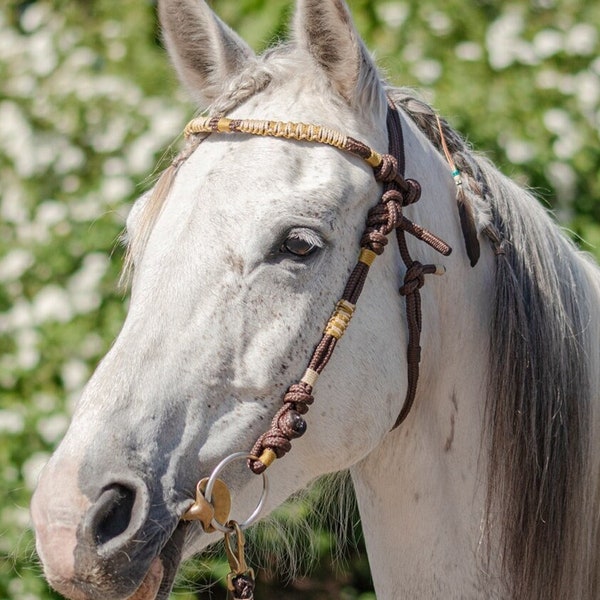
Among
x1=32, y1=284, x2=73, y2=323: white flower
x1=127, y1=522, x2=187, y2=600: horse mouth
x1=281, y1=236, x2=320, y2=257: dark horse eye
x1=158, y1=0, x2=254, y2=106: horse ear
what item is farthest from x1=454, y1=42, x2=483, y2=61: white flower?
x1=127, y1=522, x2=187, y2=600: horse mouth

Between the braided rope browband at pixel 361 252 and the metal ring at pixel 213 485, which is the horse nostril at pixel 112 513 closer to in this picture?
the metal ring at pixel 213 485

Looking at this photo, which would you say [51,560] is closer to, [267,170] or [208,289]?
[208,289]

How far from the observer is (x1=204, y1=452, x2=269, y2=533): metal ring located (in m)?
1.57

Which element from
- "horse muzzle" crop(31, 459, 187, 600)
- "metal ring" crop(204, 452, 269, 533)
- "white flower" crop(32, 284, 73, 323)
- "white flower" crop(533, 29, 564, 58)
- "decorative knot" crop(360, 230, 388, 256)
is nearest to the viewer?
"horse muzzle" crop(31, 459, 187, 600)

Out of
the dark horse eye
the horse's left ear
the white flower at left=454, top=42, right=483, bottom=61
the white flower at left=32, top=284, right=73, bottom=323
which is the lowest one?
the white flower at left=32, top=284, right=73, bottom=323

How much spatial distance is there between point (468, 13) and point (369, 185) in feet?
9.57

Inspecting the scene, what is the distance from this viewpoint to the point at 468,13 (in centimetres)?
440

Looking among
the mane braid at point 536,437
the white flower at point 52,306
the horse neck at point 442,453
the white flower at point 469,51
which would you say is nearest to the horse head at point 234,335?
the horse neck at point 442,453

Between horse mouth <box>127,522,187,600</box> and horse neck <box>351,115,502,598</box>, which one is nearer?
horse mouth <box>127,522,187,600</box>

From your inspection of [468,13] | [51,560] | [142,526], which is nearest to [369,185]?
[142,526]

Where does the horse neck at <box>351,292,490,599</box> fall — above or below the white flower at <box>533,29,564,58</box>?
above

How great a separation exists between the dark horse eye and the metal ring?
360 mm

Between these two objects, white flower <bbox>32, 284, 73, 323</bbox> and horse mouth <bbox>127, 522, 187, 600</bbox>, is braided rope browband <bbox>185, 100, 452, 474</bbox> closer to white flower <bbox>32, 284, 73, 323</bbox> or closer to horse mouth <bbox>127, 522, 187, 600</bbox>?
horse mouth <bbox>127, 522, 187, 600</bbox>

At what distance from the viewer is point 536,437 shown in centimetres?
188
